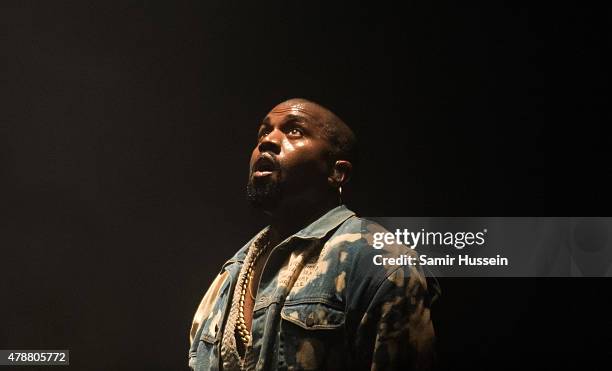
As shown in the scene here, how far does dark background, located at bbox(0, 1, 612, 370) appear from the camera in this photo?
7.63 feet

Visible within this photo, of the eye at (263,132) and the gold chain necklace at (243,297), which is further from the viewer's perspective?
the eye at (263,132)

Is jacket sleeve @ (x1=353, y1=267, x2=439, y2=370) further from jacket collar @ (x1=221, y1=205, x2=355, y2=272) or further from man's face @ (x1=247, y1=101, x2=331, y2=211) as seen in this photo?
man's face @ (x1=247, y1=101, x2=331, y2=211)

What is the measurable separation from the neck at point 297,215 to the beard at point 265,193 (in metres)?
0.03

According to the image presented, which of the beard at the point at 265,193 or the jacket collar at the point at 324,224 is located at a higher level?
the beard at the point at 265,193

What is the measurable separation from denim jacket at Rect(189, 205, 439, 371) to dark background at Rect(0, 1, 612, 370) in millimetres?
219

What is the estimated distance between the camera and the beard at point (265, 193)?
230cm

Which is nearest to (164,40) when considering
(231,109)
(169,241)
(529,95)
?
(231,109)

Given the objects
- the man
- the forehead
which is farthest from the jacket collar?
the forehead

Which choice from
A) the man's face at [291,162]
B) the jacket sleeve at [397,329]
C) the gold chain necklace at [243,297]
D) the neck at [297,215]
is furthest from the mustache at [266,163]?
the jacket sleeve at [397,329]

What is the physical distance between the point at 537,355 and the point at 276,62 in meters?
1.07

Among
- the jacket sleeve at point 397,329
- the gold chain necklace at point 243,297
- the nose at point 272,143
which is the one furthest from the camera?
the nose at point 272,143

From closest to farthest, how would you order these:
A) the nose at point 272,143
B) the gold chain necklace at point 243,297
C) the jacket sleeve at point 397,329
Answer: the jacket sleeve at point 397,329 → the gold chain necklace at point 243,297 → the nose at point 272,143

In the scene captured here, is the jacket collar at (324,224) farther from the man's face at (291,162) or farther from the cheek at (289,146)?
the cheek at (289,146)

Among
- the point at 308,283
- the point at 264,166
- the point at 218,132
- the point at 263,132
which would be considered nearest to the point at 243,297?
the point at 308,283
